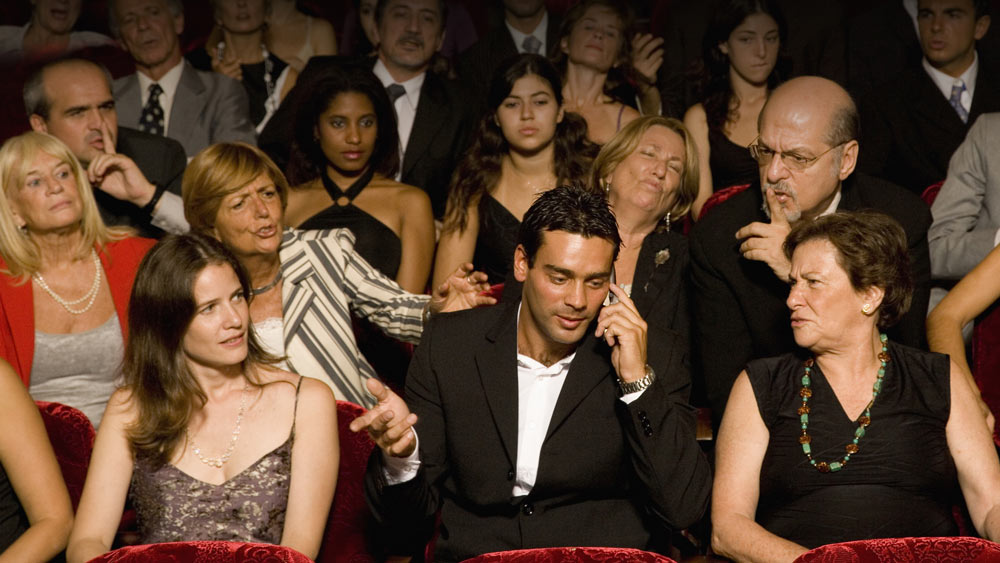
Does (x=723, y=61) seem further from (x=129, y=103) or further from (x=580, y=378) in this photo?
(x=129, y=103)

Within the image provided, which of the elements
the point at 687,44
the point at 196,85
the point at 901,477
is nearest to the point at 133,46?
the point at 196,85

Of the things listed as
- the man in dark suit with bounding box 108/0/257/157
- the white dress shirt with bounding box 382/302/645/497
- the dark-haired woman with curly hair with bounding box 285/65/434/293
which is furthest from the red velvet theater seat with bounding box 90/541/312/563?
the man in dark suit with bounding box 108/0/257/157

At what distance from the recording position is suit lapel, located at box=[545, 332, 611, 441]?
2.27 meters

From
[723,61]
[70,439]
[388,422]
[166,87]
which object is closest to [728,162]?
[723,61]

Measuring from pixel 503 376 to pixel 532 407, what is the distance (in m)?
0.09

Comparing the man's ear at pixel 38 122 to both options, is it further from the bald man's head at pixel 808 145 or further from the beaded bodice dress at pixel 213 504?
the bald man's head at pixel 808 145

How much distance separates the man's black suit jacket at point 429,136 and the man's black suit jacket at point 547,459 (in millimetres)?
1657

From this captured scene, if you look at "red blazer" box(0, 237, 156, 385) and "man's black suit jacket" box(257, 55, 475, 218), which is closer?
"red blazer" box(0, 237, 156, 385)

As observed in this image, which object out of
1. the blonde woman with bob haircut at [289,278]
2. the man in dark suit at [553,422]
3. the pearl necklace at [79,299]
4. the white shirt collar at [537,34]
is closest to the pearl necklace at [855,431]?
the man in dark suit at [553,422]

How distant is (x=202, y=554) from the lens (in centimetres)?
178

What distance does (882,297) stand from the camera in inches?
91.0

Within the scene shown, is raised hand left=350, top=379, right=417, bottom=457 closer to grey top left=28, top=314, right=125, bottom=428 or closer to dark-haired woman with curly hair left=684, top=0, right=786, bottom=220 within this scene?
grey top left=28, top=314, right=125, bottom=428

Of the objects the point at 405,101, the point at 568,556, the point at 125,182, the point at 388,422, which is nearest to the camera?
the point at 568,556

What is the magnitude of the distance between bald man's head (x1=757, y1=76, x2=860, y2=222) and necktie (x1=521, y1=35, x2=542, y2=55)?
70.8 inches
